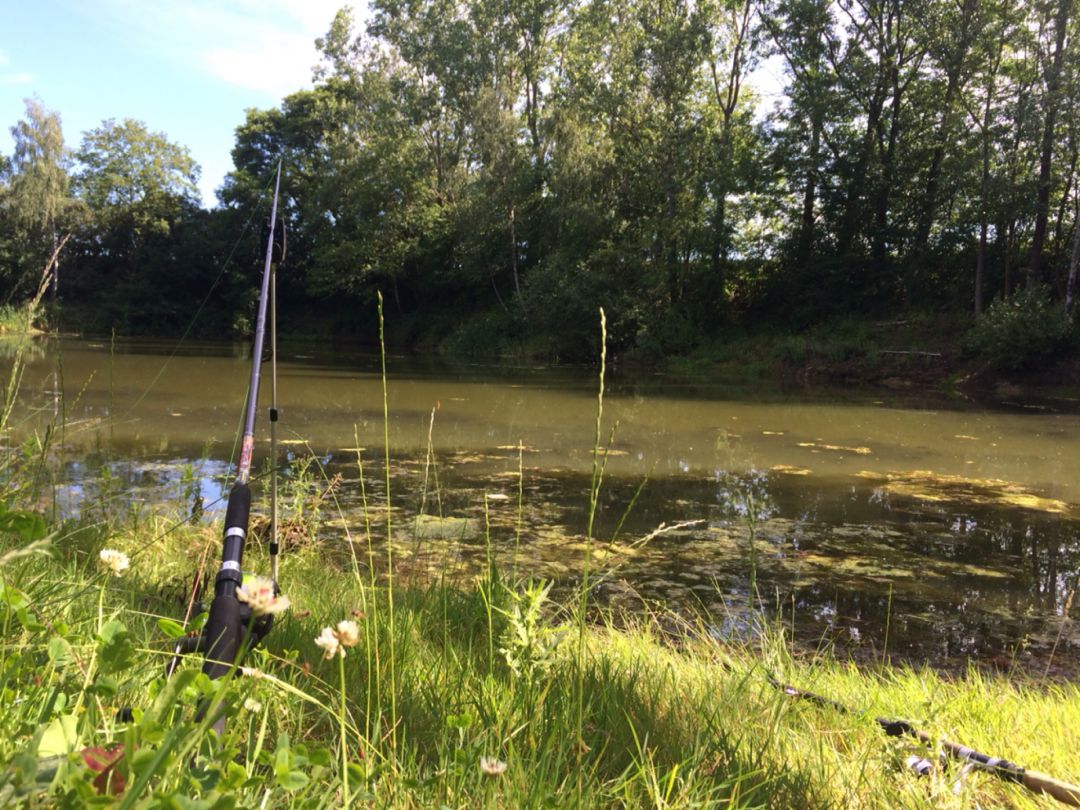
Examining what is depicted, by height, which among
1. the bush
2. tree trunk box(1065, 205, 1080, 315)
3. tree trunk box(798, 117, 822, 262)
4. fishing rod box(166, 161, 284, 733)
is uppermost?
tree trunk box(798, 117, 822, 262)

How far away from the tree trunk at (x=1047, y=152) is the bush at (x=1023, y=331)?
1.34 m

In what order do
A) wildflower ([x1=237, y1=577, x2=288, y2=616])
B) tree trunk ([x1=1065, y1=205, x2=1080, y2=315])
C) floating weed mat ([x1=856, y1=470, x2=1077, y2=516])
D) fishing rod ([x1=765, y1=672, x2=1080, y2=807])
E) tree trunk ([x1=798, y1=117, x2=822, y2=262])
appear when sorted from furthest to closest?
tree trunk ([x1=798, y1=117, x2=822, y2=262])
tree trunk ([x1=1065, y1=205, x2=1080, y2=315])
floating weed mat ([x1=856, y1=470, x2=1077, y2=516])
fishing rod ([x1=765, y1=672, x2=1080, y2=807])
wildflower ([x1=237, y1=577, x2=288, y2=616])

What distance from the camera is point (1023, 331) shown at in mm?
15578

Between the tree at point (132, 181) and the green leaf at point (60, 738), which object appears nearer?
the green leaf at point (60, 738)

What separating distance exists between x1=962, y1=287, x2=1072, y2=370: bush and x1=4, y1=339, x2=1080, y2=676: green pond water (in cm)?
349

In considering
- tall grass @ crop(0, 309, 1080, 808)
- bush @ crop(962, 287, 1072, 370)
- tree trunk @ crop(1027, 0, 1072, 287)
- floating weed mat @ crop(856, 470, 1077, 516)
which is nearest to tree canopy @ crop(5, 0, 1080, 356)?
tree trunk @ crop(1027, 0, 1072, 287)

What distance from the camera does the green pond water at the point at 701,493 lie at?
3.58 metres

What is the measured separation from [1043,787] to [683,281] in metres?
22.9

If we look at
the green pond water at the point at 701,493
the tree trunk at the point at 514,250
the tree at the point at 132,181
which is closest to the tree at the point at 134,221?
the tree at the point at 132,181

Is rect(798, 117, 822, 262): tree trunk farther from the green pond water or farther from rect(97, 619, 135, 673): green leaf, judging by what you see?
rect(97, 619, 135, 673): green leaf

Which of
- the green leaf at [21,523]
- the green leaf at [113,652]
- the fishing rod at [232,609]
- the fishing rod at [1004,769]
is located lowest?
the fishing rod at [1004,769]

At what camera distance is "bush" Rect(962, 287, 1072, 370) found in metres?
15.5

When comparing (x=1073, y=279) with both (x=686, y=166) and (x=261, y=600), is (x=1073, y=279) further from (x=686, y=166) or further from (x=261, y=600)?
(x=261, y=600)

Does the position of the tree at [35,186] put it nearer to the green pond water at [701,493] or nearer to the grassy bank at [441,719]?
the green pond water at [701,493]
